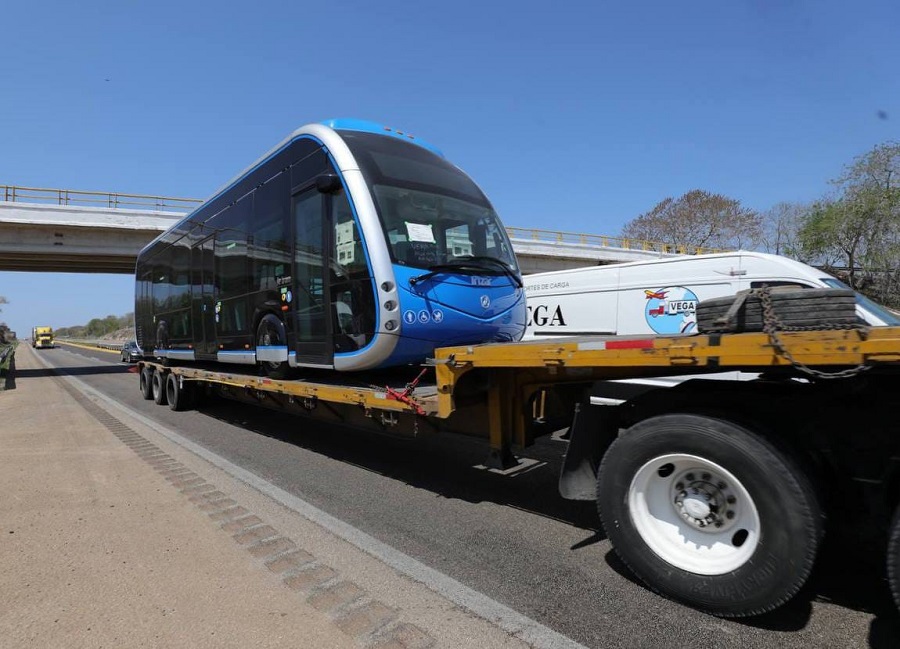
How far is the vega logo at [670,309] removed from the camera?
7.27 metres

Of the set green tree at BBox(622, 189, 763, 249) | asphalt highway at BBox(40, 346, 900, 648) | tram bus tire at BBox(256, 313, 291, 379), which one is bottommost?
asphalt highway at BBox(40, 346, 900, 648)

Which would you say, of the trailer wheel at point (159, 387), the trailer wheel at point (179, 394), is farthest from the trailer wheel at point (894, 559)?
the trailer wheel at point (159, 387)

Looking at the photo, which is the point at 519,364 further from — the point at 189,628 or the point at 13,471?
the point at 13,471

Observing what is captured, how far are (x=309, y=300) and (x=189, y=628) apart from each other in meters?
3.63

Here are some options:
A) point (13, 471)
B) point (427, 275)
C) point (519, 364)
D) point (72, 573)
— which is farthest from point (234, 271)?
point (519, 364)

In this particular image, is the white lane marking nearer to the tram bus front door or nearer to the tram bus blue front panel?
the tram bus front door

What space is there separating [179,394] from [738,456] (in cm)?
1084

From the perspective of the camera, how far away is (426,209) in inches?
215

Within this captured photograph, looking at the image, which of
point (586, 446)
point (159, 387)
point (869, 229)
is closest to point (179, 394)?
point (159, 387)

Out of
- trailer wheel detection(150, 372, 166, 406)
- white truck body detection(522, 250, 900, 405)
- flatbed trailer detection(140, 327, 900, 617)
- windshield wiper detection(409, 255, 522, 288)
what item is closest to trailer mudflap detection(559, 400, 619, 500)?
flatbed trailer detection(140, 327, 900, 617)

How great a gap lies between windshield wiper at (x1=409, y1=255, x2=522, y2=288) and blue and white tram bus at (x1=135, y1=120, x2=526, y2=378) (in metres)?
0.01

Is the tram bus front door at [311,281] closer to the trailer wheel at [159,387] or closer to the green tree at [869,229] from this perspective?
the trailer wheel at [159,387]

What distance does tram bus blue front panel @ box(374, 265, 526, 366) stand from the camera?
493 centimetres

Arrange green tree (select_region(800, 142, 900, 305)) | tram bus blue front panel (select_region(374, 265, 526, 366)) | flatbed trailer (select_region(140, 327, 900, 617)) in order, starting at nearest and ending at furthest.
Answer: flatbed trailer (select_region(140, 327, 900, 617)) < tram bus blue front panel (select_region(374, 265, 526, 366)) < green tree (select_region(800, 142, 900, 305))
